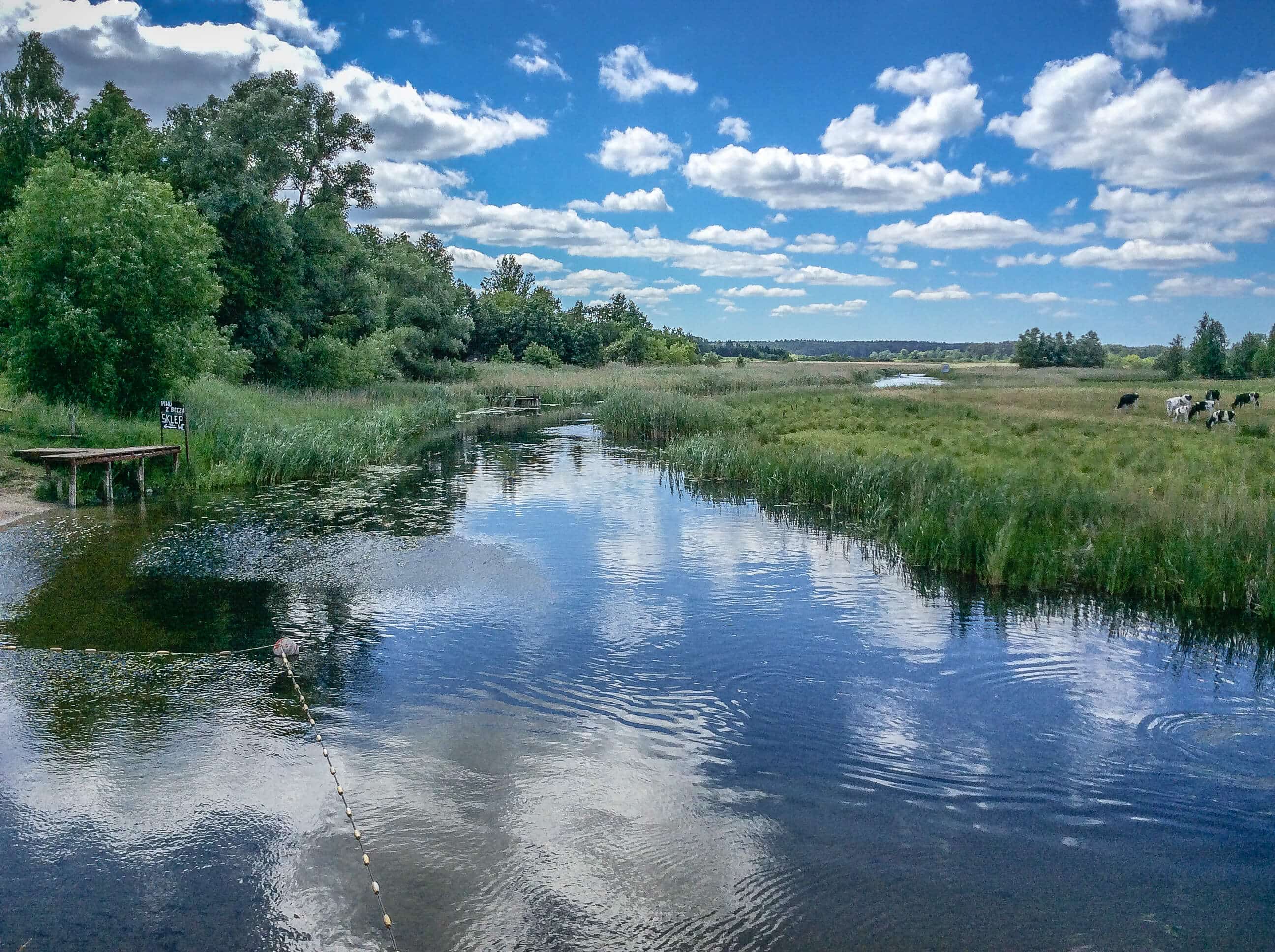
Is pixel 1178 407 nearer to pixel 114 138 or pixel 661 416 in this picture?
pixel 661 416

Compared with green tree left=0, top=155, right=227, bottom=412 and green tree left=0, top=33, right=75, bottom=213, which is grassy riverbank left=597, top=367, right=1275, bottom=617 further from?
green tree left=0, top=33, right=75, bottom=213

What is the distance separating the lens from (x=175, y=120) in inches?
1361

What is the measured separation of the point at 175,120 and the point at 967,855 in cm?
3838

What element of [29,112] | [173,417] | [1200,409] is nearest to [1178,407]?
[1200,409]

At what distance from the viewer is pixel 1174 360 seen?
80562mm

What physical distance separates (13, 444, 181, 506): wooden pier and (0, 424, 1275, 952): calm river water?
4558 millimetres

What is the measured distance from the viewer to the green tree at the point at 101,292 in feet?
66.9

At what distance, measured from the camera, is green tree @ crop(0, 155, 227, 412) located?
20.4 m

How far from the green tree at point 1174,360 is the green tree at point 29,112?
264 feet

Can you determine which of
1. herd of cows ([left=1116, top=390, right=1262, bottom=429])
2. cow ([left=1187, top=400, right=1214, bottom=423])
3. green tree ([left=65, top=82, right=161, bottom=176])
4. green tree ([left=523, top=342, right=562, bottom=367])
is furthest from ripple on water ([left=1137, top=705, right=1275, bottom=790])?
green tree ([left=523, top=342, right=562, bottom=367])

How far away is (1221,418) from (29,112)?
48.2m

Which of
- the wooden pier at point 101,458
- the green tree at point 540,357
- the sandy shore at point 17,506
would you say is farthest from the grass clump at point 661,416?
the green tree at point 540,357

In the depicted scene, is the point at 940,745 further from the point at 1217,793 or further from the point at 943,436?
the point at 943,436

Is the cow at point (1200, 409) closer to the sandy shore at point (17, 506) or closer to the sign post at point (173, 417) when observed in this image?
the sign post at point (173, 417)
